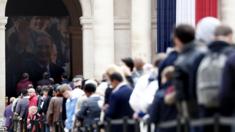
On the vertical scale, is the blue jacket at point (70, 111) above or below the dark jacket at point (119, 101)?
below

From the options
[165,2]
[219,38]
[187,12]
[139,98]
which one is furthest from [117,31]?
[219,38]

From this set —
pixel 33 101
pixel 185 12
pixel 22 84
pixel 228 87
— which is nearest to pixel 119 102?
pixel 228 87

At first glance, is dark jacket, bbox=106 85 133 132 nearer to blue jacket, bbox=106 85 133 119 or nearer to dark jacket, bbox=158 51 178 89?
blue jacket, bbox=106 85 133 119

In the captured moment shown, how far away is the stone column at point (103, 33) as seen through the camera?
4175cm

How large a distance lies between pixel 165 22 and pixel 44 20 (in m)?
15.8

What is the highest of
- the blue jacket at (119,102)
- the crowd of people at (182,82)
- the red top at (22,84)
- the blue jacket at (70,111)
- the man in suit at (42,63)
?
the crowd of people at (182,82)

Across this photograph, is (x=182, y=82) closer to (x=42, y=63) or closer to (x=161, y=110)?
(x=161, y=110)

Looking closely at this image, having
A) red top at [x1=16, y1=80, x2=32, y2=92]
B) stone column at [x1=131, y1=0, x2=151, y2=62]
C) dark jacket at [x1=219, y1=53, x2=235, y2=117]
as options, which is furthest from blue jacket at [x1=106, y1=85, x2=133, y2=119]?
red top at [x1=16, y1=80, x2=32, y2=92]

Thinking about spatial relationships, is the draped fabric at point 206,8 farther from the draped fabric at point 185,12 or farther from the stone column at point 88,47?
the stone column at point 88,47

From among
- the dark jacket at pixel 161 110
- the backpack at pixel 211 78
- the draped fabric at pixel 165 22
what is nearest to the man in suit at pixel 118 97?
the dark jacket at pixel 161 110

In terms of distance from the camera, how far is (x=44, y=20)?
5253cm

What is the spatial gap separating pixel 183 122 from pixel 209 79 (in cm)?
61

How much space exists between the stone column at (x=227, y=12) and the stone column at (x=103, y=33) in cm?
540

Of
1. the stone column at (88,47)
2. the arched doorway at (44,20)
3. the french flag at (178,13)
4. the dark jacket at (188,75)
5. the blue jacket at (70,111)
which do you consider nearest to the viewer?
the dark jacket at (188,75)
